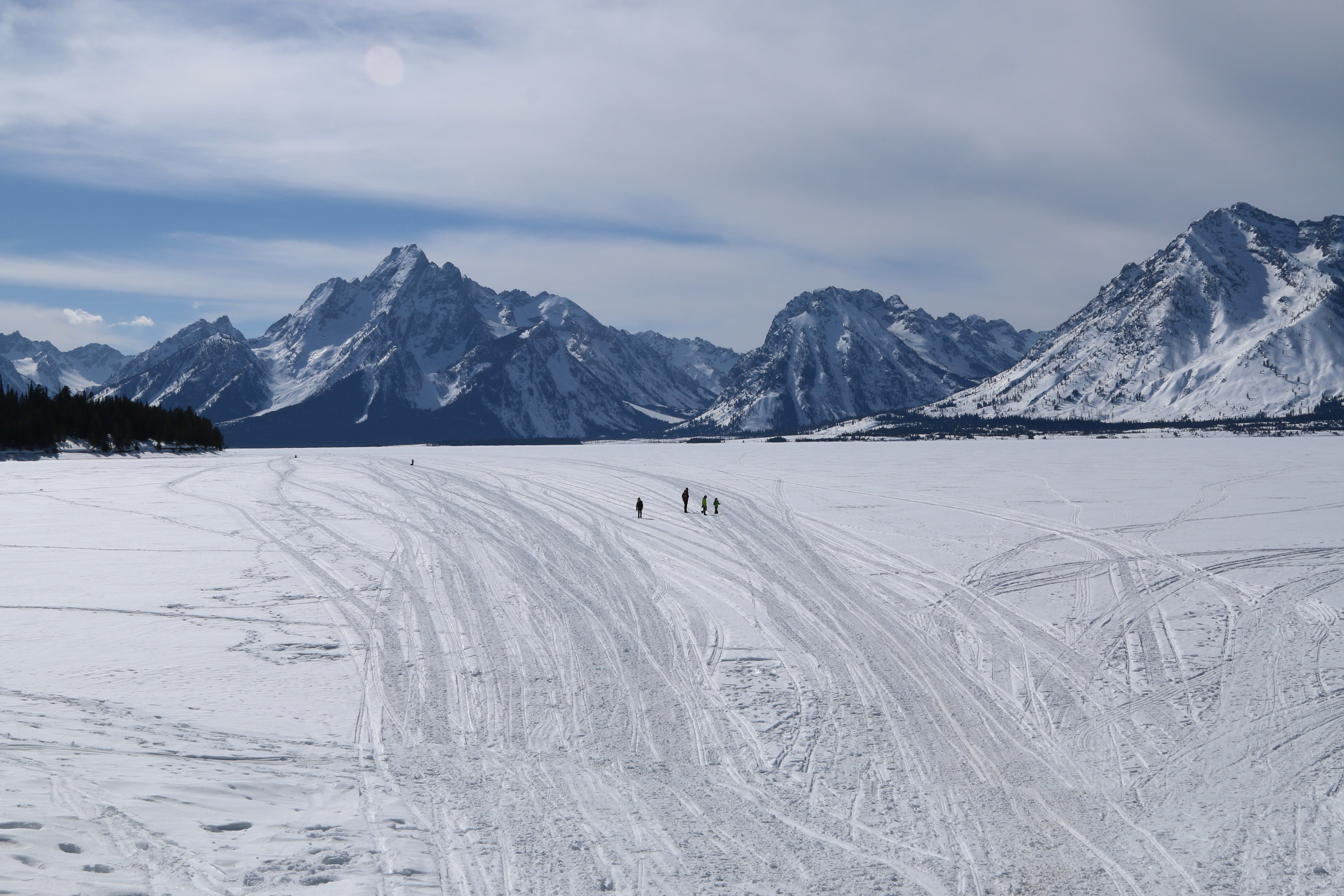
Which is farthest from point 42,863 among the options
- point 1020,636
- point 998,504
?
point 998,504

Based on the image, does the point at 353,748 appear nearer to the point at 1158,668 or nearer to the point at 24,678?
the point at 24,678

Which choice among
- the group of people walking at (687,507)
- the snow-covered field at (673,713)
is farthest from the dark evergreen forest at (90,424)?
the group of people walking at (687,507)

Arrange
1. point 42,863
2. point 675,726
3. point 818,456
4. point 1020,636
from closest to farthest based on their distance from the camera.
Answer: point 42,863
point 675,726
point 1020,636
point 818,456

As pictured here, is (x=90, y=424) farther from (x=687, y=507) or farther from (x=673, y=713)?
(x=673, y=713)

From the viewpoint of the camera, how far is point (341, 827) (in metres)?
9.11

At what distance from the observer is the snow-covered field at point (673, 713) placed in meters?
8.67

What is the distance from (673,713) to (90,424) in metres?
103

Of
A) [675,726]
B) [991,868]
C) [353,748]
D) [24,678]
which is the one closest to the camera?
[991,868]

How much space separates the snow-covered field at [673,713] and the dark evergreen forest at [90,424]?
6689 centimetres

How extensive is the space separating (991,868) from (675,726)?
206 inches

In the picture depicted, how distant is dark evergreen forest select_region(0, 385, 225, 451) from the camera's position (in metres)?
78.9

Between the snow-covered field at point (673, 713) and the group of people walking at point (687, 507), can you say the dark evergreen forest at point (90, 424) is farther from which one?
the group of people walking at point (687, 507)

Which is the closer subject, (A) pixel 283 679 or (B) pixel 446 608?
(A) pixel 283 679

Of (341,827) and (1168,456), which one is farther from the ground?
(1168,456)
